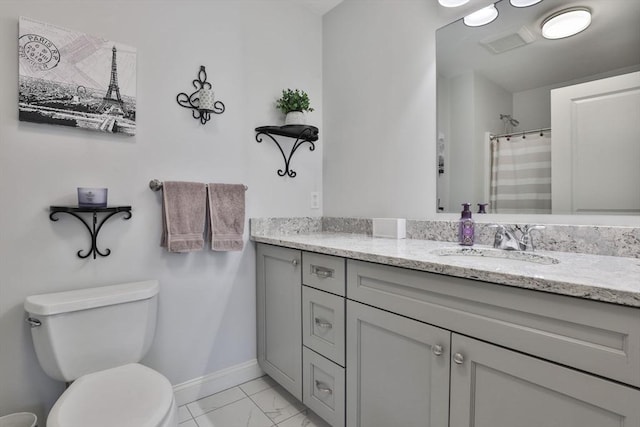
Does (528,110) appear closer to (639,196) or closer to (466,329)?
(639,196)

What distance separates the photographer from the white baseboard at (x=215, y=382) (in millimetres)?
1691

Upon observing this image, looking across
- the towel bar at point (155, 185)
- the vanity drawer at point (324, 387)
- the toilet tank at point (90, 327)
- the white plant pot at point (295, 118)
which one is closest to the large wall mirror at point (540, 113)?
the white plant pot at point (295, 118)

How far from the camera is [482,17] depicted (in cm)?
150

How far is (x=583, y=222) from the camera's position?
47.8 inches

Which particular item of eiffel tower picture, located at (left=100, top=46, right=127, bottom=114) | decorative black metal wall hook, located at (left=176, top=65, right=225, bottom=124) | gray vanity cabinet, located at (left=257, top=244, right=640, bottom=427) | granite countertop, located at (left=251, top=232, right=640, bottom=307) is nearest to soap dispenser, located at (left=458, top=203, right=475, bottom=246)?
granite countertop, located at (left=251, top=232, right=640, bottom=307)

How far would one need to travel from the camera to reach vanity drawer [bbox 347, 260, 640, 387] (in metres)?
0.67

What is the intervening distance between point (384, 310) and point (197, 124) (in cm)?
133

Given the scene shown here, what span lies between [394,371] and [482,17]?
5.20 ft

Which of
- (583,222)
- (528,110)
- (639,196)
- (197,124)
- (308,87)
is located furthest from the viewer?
(308,87)

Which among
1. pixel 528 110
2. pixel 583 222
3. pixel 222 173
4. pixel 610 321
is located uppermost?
pixel 528 110

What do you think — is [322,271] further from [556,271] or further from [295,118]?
[295,118]

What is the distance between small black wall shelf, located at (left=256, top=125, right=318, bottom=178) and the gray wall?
0.15ft

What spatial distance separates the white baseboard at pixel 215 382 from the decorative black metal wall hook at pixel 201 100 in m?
1.39

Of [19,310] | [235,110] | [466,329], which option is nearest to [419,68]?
[235,110]
